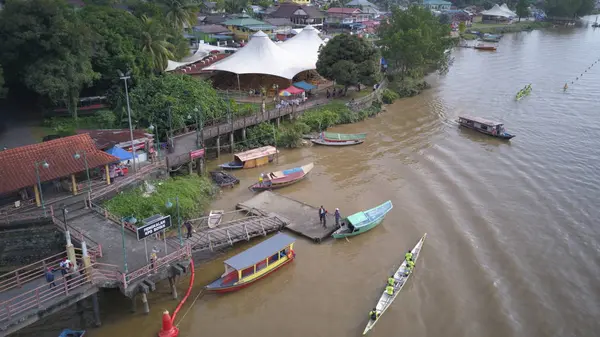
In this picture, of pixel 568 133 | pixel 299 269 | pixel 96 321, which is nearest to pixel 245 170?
pixel 299 269

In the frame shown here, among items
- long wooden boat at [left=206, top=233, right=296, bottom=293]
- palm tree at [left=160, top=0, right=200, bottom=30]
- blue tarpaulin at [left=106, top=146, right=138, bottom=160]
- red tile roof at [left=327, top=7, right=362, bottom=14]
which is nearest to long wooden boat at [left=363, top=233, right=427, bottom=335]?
long wooden boat at [left=206, top=233, right=296, bottom=293]

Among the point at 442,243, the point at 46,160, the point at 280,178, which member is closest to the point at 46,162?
the point at 46,160

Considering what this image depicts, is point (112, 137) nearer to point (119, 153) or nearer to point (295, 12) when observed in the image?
point (119, 153)

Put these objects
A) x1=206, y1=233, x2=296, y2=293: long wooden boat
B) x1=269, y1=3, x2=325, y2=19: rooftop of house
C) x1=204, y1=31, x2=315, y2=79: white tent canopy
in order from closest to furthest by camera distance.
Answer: x1=206, y1=233, x2=296, y2=293: long wooden boat
x1=204, y1=31, x2=315, y2=79: white tent canopy
x1=269, y1=3, x2=325, y2=19: rooftop of house

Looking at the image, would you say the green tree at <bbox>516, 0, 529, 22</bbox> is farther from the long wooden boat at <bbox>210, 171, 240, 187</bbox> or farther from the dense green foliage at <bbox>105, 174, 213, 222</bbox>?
the dense green foliage at <bbox>105, 174, 213, 222</bbox>

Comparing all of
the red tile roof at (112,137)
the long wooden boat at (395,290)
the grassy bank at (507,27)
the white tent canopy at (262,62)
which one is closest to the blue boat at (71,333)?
the long wooden boat at (395,290)

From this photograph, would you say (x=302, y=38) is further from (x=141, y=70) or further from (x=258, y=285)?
(x=258, y=285)
